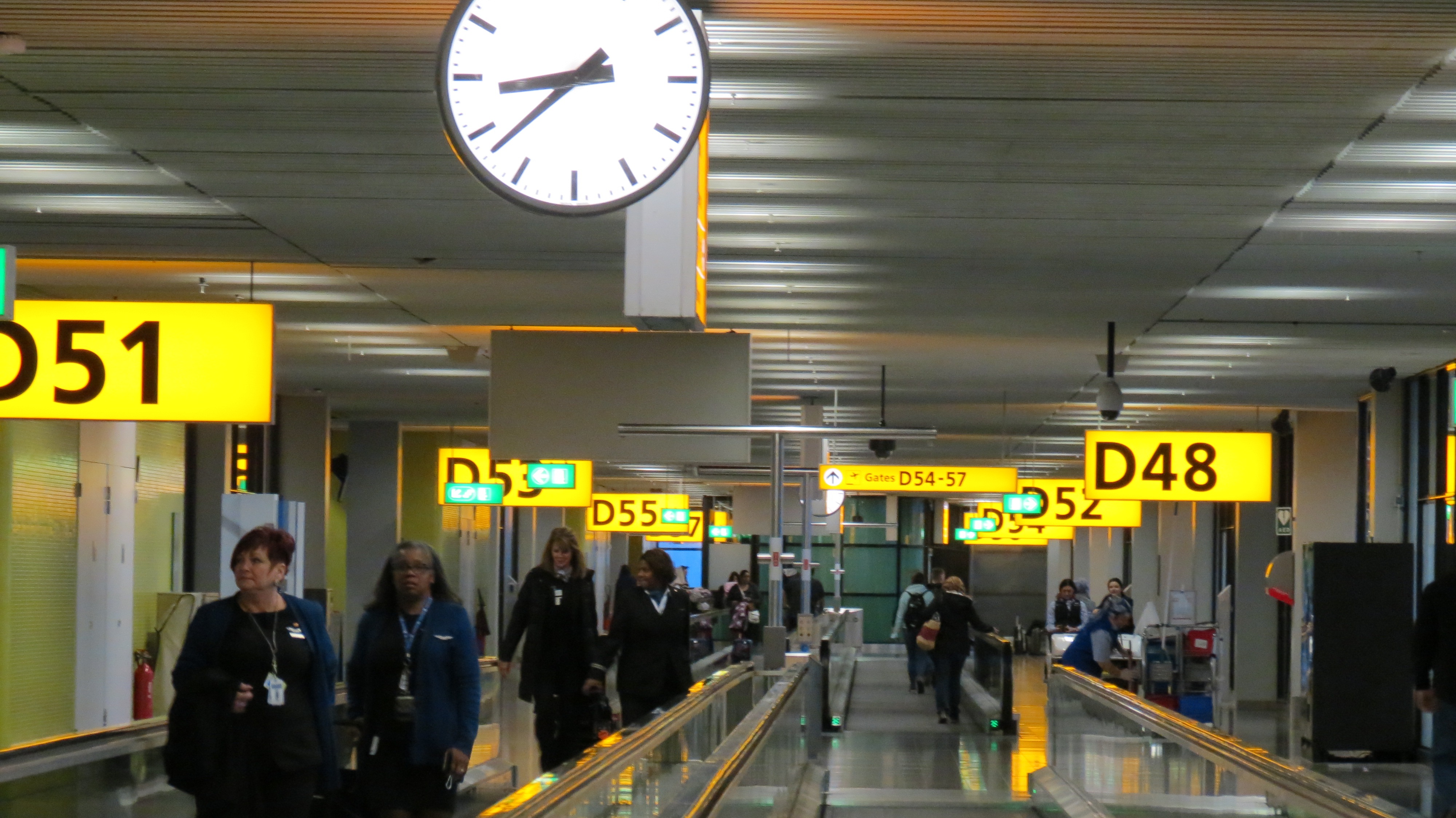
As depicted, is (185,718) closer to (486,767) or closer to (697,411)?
(486,767)

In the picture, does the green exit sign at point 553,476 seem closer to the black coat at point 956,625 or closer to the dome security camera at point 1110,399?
the black coat at point 956,625

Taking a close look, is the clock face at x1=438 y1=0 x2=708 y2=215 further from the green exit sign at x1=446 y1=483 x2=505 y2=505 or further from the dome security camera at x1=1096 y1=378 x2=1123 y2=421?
the green exit sign at x1=446 y1=483 x2=505 y2=505

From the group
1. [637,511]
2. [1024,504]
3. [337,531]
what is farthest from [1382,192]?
[637,511]

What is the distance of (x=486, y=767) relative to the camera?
12.0 metres

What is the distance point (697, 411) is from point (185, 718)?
795 cm

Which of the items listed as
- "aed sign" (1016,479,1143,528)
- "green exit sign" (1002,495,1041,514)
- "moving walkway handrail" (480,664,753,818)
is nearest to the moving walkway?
"moving walkway handrail" (480,664,753,818)

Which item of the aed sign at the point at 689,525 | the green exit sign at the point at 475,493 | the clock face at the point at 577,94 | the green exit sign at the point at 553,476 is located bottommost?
the aed sign at the point at 689,525

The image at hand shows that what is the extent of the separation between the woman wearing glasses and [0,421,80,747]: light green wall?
7.60 meters

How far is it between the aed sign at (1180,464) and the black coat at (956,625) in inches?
105

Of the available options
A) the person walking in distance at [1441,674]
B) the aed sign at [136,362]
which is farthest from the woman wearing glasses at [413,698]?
the person walking in distance at [1441,674]

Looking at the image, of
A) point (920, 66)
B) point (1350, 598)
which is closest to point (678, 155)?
point (920, 66)

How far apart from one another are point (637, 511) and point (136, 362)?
2629 cm

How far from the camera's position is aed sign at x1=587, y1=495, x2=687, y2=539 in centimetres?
3441

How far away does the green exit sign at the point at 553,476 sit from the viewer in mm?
21438
